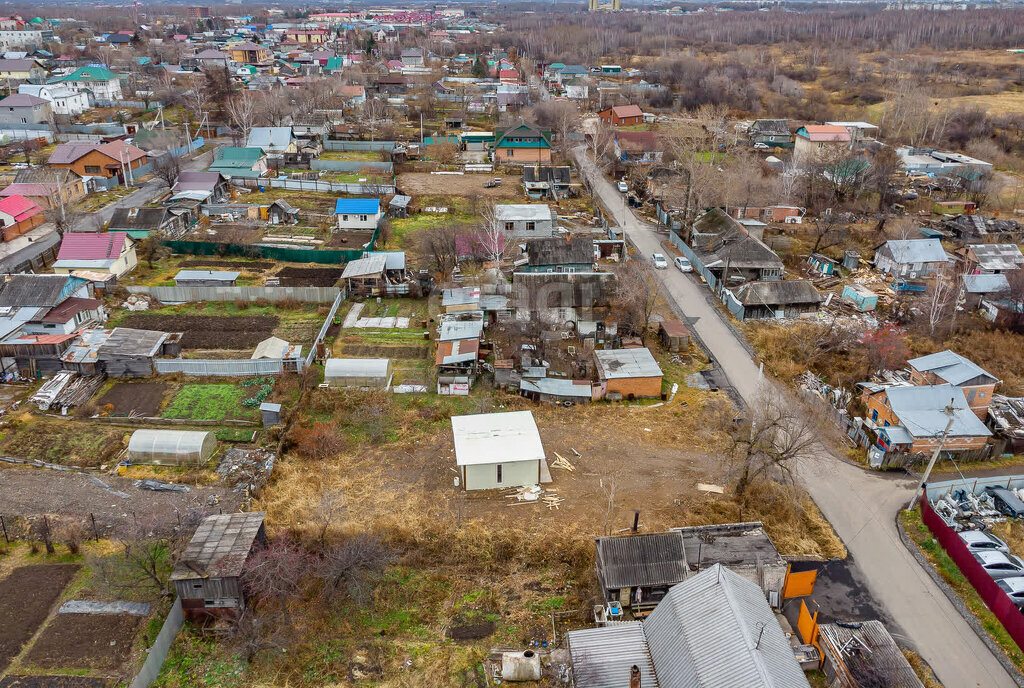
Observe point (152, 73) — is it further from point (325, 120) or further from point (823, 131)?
point (823, 131)

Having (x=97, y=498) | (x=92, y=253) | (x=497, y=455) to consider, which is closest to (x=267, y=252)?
(x=92, y=253)

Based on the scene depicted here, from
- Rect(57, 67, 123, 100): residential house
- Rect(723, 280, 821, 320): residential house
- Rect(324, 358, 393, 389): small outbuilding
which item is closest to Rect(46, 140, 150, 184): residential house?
Rect(57, 67, 123, 100): residential house

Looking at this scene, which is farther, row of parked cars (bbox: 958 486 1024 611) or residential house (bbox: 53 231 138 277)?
residential house (bbox: 53 231 138 277)

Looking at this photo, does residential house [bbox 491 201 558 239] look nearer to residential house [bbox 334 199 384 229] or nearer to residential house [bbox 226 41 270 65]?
residential house [bbox 334 199 384 229]

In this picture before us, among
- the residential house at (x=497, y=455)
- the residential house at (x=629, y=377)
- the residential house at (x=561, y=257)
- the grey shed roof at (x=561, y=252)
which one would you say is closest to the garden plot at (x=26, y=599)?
the residential house at (x=497, y=455)

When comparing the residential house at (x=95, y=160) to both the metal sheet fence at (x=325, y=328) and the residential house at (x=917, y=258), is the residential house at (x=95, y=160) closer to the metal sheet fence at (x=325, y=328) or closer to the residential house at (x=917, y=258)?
the metal sheet fence at (x=325, y=328)

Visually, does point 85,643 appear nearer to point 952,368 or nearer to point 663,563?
point 663,563

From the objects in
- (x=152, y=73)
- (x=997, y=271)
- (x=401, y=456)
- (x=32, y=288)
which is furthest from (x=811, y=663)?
(x=152, y=73)

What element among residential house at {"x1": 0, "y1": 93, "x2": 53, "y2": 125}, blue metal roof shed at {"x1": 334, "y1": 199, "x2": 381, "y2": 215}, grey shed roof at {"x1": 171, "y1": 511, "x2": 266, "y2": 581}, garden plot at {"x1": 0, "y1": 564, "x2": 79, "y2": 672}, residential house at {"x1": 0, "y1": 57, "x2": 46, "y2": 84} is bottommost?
garden plot at {"x1": 0, "y1": 564, "x2": 79, "y2": 672}
